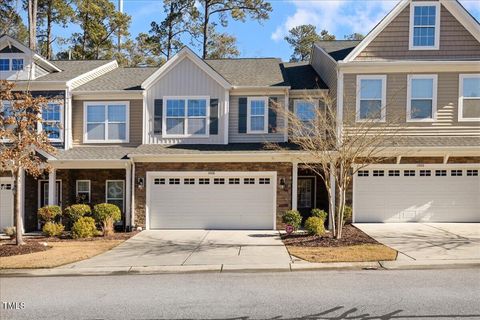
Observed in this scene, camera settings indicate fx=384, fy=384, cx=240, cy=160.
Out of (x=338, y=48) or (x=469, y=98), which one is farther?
(x=338, y=48)

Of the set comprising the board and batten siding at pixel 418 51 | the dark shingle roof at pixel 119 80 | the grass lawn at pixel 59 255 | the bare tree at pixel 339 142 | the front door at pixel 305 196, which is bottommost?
the grass lawn at pixel 59 255

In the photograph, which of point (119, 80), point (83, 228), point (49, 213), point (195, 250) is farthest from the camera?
point (119, 80)

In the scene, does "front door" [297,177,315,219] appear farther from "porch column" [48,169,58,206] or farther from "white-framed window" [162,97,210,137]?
"porch column" [48,169,58,206]

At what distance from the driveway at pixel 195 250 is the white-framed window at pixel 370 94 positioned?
6209mm

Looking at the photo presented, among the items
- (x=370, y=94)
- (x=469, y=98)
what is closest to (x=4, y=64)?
(x=370, y=94)

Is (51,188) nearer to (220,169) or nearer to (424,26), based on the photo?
(220,169)

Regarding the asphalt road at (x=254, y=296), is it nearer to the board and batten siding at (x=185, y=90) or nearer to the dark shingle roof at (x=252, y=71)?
the board and batten siding at (x=185, y=90)

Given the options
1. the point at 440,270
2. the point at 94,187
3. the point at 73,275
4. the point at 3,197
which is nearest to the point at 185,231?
the point at 94,187

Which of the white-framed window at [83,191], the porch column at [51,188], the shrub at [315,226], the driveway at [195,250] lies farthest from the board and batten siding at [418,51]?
the porch column at [51,188]

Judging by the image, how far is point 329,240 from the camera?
12.1 meters

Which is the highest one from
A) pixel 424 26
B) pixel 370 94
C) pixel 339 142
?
pixel 424 26

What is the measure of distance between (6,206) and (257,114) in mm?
11257

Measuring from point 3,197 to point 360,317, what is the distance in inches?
609

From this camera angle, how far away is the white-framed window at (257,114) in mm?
16734
